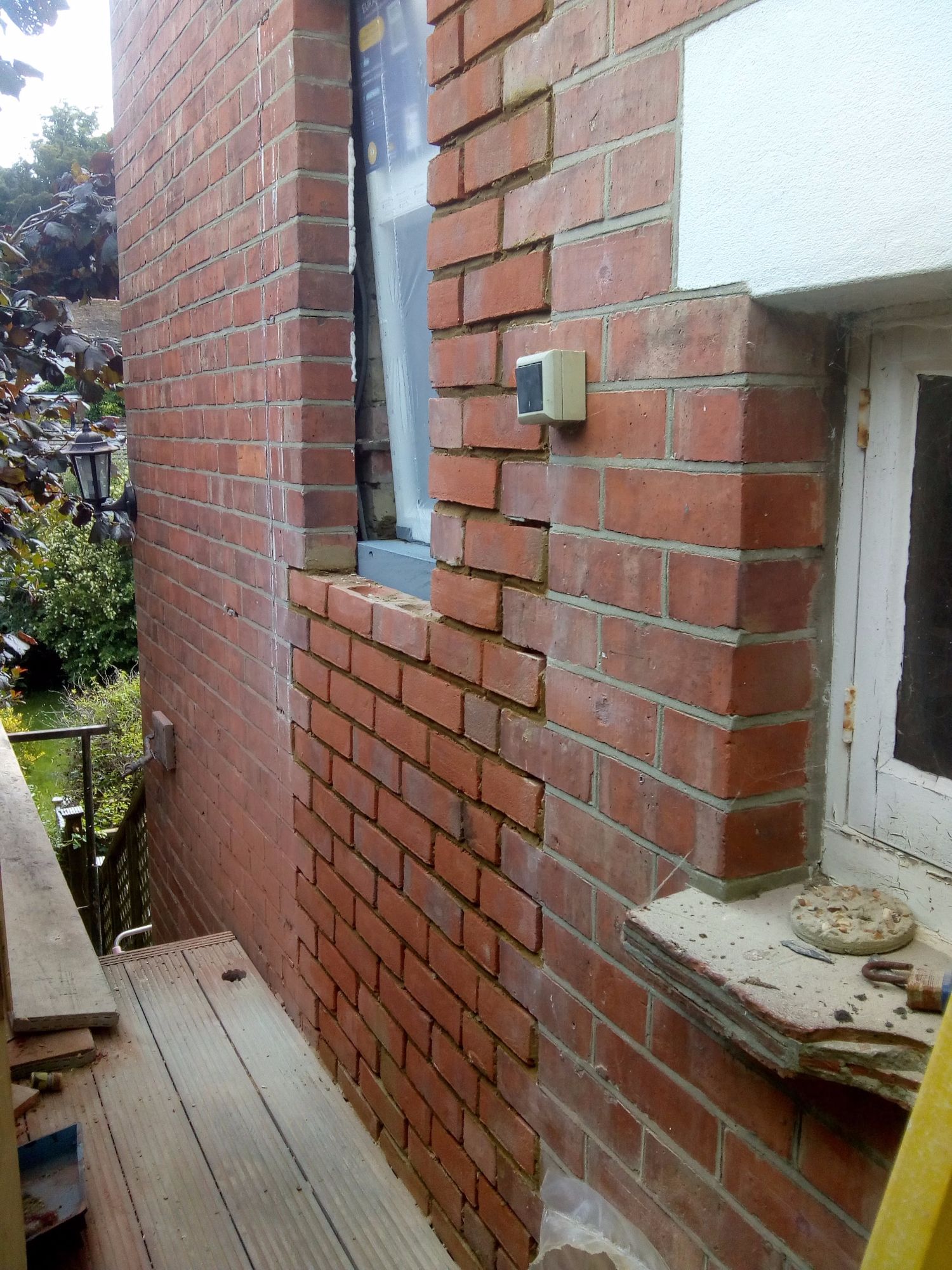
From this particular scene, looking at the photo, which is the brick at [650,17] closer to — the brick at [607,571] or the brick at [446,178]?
the brick at [446,178]

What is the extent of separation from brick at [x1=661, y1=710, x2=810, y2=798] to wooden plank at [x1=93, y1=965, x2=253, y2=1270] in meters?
1.46

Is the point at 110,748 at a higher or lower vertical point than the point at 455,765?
lower

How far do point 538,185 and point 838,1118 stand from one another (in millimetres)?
1253

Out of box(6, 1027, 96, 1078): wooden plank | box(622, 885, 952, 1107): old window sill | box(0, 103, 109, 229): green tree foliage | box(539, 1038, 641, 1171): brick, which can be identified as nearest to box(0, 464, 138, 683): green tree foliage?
box(0, 103, 109, 229): green tree foliage

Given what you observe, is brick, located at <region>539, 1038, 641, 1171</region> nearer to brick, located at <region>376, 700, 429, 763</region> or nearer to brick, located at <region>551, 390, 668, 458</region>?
brick, located at <region>376, 700, 429, 763</region>

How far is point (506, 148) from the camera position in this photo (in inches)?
60.9

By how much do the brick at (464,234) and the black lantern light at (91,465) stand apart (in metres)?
3.72

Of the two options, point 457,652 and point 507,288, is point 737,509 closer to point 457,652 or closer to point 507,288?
point 507,288

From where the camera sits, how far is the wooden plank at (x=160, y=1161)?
1.99 metres

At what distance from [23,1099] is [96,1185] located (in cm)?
29

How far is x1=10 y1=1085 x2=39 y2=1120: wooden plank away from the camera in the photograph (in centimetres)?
227

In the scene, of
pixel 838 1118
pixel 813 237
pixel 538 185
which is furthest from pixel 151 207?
pixel 838 1118

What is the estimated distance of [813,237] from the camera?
1.01m

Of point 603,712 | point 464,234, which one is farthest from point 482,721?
point 464,234
